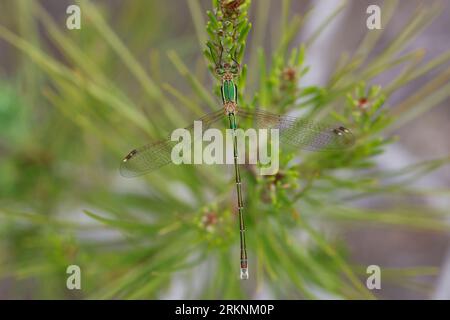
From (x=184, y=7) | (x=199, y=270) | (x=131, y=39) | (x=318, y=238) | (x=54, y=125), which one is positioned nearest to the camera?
(x=318, y=238)

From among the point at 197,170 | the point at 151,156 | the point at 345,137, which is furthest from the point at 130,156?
the point at 345,137

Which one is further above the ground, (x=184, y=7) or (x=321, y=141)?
(x=184, y=7)

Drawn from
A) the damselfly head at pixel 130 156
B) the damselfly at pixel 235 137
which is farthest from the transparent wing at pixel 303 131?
the damselfly head at pixel 130 156

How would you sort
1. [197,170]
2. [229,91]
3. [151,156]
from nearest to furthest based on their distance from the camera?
1. [229,91]
2. [151,156]
3. [197,170]

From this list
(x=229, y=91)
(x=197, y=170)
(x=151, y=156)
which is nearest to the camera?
(x=229, y=91)

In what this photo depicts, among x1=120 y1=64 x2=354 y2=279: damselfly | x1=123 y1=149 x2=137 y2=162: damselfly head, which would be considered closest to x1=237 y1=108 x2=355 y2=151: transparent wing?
x1=120 y1=64 x2=354 y2=279: damselfly

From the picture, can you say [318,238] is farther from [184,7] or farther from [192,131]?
[184,7]

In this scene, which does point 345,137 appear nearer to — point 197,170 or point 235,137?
point 235,137
